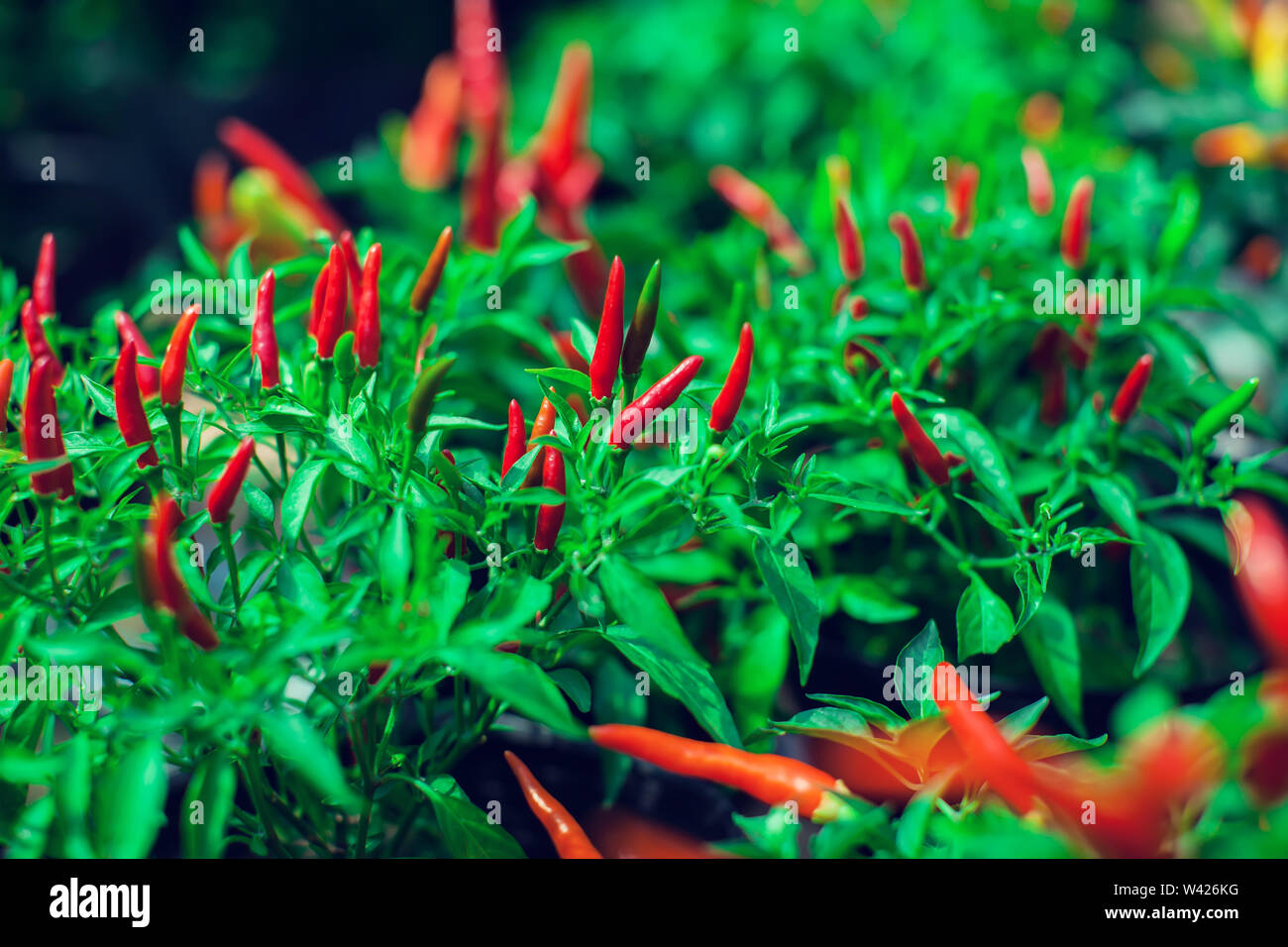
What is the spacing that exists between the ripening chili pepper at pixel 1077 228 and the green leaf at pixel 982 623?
0.39 meters

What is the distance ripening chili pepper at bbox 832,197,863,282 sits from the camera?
0.91 meters

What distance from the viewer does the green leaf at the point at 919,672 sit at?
624 mm

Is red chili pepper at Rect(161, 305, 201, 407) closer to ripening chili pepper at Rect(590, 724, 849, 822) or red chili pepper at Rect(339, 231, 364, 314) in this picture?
red chili pepper at Rect(339, 231, 364, 314)

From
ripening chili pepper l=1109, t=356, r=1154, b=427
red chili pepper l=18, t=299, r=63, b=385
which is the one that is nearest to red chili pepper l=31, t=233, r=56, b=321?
red chili pepper l=18, t=299, r=63, b=385

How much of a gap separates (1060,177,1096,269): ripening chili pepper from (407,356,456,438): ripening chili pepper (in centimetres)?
61

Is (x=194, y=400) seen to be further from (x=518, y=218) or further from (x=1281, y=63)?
(x=1281, y=63)

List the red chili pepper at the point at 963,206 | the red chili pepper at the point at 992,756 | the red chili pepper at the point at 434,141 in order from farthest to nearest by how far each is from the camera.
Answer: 1. the red chili pepper at the point at 434,141
2. the red chili pepper at the point at 963,206
3. the red chili pepper at the point at 992,756

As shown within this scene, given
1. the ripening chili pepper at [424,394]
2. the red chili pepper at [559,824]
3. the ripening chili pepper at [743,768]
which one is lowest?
the red chili pepper at [559,824]

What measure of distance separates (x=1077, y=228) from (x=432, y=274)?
58 centimetres

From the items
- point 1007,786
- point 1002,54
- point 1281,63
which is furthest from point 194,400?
point 1281,63

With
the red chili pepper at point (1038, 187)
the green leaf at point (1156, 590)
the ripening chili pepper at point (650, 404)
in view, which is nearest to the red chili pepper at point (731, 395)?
the ripening chili pepper at point (650, 404)

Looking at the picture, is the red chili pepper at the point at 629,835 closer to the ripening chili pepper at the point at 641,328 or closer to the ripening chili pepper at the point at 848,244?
the ripening chili pepper at the point at 641,328
